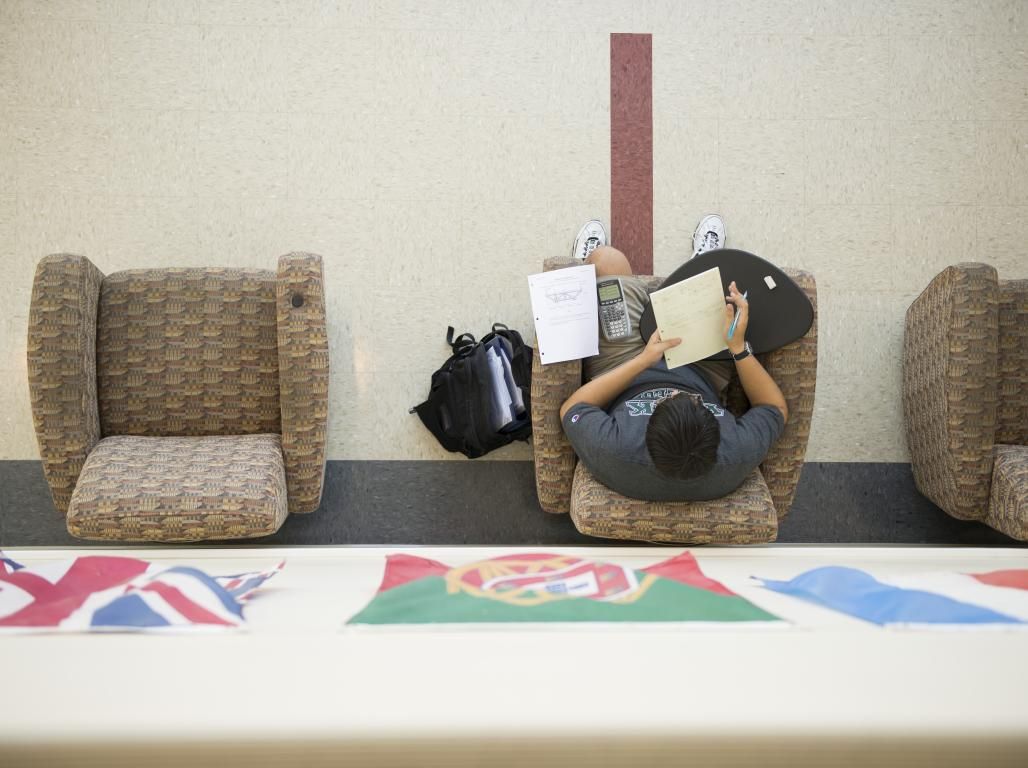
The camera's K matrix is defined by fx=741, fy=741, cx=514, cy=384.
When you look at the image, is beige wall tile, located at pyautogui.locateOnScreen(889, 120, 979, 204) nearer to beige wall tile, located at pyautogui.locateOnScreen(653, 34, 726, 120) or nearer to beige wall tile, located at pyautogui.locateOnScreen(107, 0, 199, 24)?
beige wall tile, located at pyautogui.locateOnScreen(653, 34, 726, 120)

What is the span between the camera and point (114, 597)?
120 cm

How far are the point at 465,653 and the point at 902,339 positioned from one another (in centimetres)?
283

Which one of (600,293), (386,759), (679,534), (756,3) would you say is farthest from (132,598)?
(756,3)

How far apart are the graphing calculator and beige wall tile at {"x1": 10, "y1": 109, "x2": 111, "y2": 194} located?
217 centimetres

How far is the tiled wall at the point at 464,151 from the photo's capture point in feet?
10.3

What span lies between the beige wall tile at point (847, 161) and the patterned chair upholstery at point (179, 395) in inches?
85.3

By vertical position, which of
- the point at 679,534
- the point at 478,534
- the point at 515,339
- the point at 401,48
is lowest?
the point at 478,534

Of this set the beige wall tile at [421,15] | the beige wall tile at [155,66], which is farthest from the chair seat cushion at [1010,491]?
the beige wall tile at [155,66]

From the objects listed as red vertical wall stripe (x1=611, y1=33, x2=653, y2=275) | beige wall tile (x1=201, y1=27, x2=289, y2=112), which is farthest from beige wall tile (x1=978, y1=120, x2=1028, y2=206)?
beige wall tile (x1=201, y1=27, x2=289, y2=112)

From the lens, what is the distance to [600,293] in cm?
267

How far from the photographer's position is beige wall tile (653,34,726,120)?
10.5ft

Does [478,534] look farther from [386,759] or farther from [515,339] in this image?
[386,759]

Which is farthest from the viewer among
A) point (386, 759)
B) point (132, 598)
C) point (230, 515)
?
point (230, 515)

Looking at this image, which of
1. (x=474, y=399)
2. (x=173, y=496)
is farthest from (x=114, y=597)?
(x=474, y=399)
